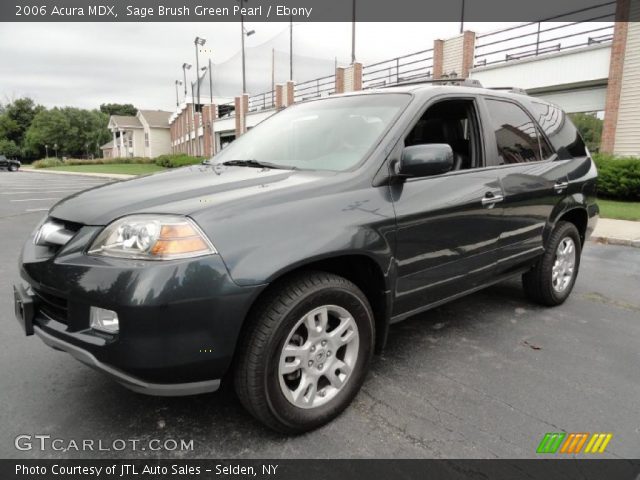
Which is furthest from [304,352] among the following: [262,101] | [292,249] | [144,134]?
[144,134]

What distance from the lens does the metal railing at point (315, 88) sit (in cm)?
3009

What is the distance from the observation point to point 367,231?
255 centimetres

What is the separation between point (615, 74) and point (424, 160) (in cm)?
1636

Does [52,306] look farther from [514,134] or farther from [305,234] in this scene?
[514,134]

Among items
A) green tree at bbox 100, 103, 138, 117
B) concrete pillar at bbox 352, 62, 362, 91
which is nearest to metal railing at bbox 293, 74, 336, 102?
concrete pillar at bbox 352, 62, 362, 91

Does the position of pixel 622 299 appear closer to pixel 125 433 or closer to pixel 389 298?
pixel 389 298

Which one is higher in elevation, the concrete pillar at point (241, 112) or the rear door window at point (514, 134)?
the concrete pillar at point (241, 112)

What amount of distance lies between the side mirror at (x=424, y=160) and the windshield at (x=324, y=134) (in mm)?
241

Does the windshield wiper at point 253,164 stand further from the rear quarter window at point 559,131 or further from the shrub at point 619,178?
the shrub at point 619,178

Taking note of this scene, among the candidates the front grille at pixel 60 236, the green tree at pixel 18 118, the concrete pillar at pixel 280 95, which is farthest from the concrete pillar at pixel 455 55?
the green tree at pixel 18 118

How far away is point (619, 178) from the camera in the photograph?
12094mm

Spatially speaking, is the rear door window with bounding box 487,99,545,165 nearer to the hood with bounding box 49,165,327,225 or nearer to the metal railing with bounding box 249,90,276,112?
the hood with bounding box 49,165,327,225

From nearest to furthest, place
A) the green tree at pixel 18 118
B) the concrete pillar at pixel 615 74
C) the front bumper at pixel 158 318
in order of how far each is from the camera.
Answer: the front bumper at pixel 158 318, the concrete pillar at pixel 615 74, the green tree at pixel 18 118

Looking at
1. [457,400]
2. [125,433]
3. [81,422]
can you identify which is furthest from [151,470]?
[457,400]
